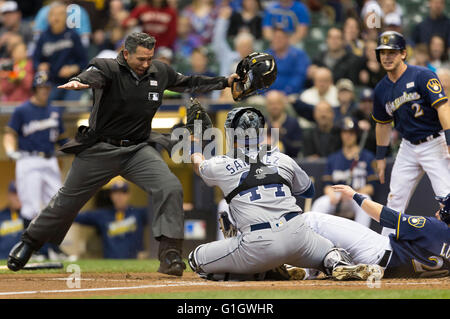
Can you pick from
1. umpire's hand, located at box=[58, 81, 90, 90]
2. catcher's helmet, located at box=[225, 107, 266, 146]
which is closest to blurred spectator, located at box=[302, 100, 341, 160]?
catcher's helmet, located at box=[225, 107, 266, 146]

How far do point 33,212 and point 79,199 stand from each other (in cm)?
385

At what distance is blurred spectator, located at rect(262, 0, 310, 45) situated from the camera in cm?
1348

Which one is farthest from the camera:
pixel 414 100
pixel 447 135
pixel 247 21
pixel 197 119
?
pixel 247 21

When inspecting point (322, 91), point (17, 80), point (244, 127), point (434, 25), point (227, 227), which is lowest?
point (227, 227)

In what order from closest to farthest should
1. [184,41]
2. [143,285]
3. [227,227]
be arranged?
[143,285]
[227,227]
[184,41]

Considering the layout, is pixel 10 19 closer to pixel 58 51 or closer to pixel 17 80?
→ pixel 17 80

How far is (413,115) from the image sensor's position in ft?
24.9

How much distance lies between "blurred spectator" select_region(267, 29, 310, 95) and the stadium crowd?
15 mm

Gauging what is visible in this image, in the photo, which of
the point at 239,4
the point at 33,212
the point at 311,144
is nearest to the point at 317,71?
the point at 311,144

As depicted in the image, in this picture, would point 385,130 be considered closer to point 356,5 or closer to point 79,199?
point 79,199

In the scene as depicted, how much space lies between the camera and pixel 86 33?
559 inches

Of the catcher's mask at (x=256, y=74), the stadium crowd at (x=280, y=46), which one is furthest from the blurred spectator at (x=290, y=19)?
the catcher's mask at (x=256, y=74)

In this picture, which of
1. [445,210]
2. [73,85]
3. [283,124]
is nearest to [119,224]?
[283,124]

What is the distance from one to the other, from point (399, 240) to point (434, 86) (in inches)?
71.0
